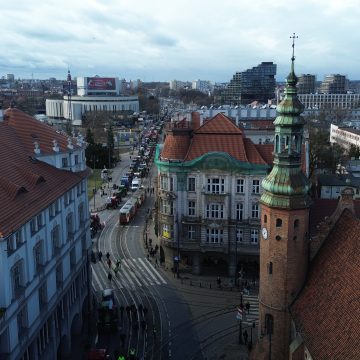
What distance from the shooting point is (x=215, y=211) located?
53969mm

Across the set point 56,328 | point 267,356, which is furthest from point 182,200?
point 267,356

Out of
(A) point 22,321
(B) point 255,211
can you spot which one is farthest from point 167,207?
(A) point 22,321

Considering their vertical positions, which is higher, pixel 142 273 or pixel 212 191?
pixel 212 191

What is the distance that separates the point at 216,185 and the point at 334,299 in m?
27.7

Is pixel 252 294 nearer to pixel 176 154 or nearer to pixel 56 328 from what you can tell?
pixel 176 154

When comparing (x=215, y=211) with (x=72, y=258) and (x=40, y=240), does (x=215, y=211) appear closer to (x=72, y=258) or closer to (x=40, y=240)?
(x=72, y=258)

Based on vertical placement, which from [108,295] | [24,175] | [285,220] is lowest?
[108,295]

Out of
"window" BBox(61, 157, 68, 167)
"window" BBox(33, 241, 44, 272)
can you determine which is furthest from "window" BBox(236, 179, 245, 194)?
"window" BBox(33, 241, 44, 272)

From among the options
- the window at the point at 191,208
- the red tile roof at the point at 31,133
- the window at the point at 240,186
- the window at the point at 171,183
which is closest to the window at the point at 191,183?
the window at the point at 191,208

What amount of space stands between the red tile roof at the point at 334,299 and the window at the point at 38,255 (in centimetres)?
1722

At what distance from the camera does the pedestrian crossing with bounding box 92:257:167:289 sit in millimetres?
53469

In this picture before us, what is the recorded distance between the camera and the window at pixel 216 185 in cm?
5331

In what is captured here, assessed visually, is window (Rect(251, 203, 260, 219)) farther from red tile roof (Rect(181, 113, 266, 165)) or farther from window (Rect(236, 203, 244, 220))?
red tile roof (Rect(181, 113, 266, 165))

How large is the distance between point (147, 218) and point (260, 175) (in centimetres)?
2889
